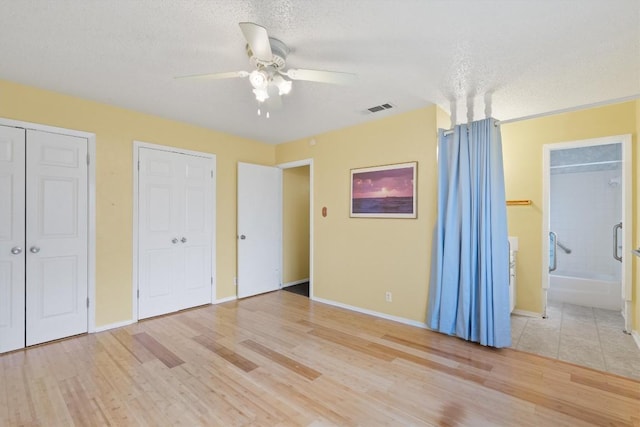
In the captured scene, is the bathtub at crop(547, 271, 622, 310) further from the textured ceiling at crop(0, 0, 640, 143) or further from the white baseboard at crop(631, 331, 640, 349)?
the textured ceiling at crop(0, 0, 640, 143)

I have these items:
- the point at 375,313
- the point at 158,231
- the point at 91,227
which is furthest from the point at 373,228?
the point at 91,227

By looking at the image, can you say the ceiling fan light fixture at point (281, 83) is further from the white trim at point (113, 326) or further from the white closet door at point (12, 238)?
the white trim at point (113, 326)

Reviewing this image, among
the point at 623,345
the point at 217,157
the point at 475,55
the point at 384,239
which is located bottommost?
the point at 623,345

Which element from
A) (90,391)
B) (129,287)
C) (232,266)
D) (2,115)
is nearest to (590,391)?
(90,391)

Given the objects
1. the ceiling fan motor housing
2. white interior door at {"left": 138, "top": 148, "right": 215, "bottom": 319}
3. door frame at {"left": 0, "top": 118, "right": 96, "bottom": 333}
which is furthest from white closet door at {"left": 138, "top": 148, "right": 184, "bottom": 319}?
the ceiling fan motor housing

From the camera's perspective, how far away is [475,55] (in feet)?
6.81

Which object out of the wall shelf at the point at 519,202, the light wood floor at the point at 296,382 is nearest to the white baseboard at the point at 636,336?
the light wood floor at the point at 296,382

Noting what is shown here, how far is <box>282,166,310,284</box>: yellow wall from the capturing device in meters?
4.92

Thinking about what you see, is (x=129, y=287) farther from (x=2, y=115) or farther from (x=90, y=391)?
(x=2, y=115)

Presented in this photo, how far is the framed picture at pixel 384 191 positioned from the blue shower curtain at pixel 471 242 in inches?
14.3

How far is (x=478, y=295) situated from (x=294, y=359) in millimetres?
1838

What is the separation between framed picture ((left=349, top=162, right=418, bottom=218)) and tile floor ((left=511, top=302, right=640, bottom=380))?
5.62 ft

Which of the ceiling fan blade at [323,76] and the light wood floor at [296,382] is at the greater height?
the ceiling fan blade at [323,76]

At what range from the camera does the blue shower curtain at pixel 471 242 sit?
104 inches
